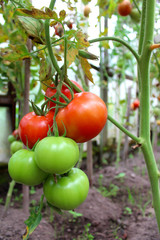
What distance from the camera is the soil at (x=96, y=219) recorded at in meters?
0.94

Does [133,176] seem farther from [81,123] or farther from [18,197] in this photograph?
[81,123]

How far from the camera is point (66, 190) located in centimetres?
39

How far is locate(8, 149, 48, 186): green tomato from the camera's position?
0.39m

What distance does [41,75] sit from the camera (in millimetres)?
491

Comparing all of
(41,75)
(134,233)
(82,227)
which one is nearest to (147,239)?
(134,233)

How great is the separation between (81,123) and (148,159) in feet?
0.86

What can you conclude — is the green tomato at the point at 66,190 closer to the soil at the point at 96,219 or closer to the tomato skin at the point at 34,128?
the tomato skin at the point at 34,128

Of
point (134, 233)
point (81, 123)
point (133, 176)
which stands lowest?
point (133, 176)

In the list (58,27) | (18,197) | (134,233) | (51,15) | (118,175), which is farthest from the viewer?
(118,175)

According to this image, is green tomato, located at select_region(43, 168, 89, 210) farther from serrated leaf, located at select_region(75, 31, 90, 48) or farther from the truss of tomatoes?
serrated leaf, located at select_region(75, 31, 90, 48)

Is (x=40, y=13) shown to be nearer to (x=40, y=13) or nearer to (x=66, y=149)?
(x=40, y=13)

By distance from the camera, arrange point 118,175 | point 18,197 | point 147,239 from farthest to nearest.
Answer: point 118,175 → point 18,197 → point 147,239


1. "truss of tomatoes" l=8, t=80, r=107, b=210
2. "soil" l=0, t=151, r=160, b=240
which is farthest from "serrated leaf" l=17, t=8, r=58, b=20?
"soil" l=0, t=151, r=160, b=240

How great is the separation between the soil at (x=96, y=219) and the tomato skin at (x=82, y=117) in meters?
0.62
